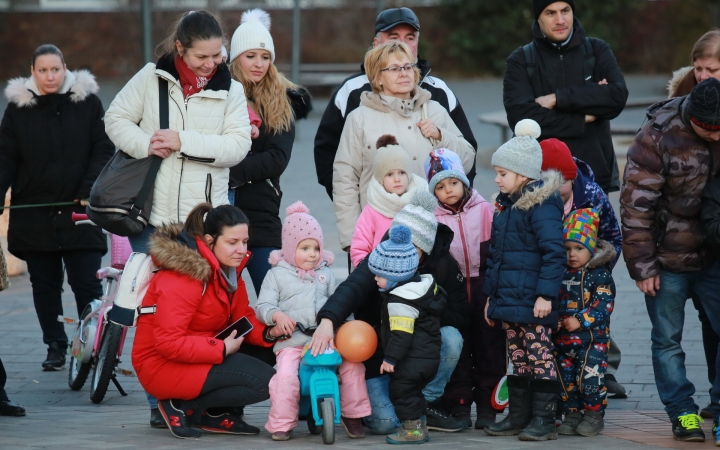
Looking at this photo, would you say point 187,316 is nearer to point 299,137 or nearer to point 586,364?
point 586,364

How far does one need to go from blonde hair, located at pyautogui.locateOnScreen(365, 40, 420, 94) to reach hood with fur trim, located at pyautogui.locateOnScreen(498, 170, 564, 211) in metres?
1.10

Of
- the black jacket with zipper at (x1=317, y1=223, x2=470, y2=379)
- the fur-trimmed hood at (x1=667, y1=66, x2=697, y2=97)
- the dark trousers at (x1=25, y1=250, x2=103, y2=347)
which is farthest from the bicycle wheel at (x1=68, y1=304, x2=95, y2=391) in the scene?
the fur-trimmed hood at (x1=667, y1=66, x2=697, y2=97)

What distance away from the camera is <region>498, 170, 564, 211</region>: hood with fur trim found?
16.4 ft

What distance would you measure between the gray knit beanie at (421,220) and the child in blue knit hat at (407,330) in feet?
0.24

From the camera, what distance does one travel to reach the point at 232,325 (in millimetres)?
5324

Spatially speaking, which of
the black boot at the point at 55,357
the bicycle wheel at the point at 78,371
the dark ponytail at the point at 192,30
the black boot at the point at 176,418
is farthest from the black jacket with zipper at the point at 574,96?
the black boot at the point at 55,357

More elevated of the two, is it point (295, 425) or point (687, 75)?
point (687, 75)

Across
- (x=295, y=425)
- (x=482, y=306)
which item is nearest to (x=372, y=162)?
(x=482, y=306)

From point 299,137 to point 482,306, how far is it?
1476 centimetres

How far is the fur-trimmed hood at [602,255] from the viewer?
5191 mm

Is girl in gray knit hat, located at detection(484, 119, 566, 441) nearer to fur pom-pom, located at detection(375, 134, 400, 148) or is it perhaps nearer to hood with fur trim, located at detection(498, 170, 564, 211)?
hood with fur trim, located at detection(498, 170, 564, 211)

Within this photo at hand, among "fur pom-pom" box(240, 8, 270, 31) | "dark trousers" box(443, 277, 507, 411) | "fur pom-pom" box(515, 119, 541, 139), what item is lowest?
"dark trousers" box(443, 277, 507, 411)

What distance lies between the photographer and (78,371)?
6504mm

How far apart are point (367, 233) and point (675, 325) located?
1.60 metres
